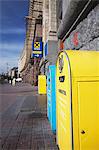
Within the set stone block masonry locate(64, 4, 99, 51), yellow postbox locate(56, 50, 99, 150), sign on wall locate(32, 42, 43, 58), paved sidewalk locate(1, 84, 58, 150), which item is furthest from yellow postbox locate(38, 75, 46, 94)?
yellow postbox locate(56, 50, 99, 150)

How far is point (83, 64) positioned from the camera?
3.16 m

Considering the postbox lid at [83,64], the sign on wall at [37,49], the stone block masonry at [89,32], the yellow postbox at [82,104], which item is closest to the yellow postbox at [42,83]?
the sign on wall at [37,49]

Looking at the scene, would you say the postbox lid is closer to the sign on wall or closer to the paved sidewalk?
the paved sidewalk

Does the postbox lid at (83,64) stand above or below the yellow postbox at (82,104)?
above

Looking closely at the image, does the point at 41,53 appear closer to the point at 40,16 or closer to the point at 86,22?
the point at 40,16

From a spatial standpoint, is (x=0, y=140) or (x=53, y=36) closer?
(x=0, y=140)

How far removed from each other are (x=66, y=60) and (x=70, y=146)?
1166 mm

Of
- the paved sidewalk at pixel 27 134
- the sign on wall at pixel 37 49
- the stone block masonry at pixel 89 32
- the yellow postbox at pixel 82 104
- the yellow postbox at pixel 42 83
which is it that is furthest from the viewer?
the sign on wall at pixel 37 49

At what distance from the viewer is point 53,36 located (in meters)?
19.2

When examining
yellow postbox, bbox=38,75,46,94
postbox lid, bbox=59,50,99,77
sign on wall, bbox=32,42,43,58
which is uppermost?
sign on wall, bbox=32,42,43,58

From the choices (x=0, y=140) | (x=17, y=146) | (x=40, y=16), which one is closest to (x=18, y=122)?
(x=0, y=140)

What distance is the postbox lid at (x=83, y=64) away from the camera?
3.10 metres

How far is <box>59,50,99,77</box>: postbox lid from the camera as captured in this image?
310 centimetres

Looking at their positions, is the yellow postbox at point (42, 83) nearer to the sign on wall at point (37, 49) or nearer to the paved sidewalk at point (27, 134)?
the sign on wall at point (37, 49)
